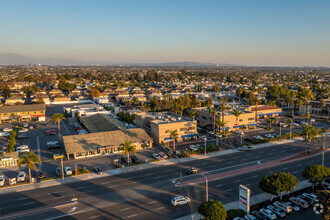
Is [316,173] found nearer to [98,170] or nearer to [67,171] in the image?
[98,170]

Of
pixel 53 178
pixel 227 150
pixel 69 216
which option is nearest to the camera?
pixel 69 216

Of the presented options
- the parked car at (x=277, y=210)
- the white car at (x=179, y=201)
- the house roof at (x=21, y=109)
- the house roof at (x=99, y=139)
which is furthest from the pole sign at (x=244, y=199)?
the house roof at (x=21, y=109)

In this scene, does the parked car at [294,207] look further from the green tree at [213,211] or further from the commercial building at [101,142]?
the commercial building at [101,142]

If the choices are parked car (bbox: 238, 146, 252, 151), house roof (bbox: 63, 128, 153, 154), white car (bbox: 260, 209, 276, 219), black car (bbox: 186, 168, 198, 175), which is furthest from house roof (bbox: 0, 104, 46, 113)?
white car (bbox: 260, 209, 276, 219)

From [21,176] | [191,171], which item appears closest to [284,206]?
[191,171]

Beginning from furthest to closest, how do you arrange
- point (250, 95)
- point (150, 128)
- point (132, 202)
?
point (250, 95) → point (150, 128) → point (132, 202)

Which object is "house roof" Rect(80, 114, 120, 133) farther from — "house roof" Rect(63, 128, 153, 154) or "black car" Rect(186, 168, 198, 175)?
"black car" Rect(186, 168, 198, 175)

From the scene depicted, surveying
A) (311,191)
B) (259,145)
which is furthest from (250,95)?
(311,191)

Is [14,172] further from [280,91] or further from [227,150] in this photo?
[280,91]
